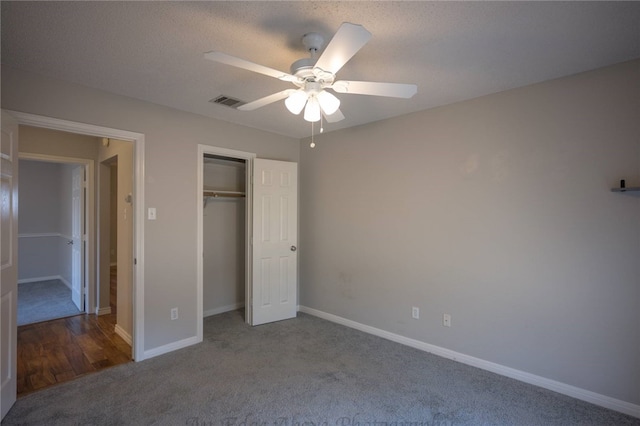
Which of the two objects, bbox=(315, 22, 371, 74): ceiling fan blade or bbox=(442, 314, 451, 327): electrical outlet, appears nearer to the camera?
bbox=(315, 22, 371, 74): ceiling fan blade

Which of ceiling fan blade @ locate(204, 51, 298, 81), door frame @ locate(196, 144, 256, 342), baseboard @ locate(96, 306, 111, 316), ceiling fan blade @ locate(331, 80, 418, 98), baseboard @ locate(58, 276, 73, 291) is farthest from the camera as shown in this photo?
baseboard @ locate(58, 276, 73, 291)

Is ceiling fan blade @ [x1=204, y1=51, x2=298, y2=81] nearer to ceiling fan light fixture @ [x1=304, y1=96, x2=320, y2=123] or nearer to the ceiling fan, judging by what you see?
the ceiling fan

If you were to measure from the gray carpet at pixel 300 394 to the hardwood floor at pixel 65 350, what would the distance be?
0.24 meters

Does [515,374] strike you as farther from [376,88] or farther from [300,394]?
[376,88]

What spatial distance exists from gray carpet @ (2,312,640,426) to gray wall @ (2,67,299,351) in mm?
354

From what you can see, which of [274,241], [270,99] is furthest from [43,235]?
[270,99]

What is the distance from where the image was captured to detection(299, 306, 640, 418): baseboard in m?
2.22

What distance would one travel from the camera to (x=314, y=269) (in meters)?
4.30

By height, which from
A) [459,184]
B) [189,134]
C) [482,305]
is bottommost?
[482,305]

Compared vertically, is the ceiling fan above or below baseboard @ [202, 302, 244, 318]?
above

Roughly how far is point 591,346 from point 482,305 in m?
0.77

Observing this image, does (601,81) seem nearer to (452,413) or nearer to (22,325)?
(452,413)

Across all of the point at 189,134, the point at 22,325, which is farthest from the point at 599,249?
the point at 22,325

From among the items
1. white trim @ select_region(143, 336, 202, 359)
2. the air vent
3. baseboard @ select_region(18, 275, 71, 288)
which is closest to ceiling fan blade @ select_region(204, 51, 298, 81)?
the air vent
